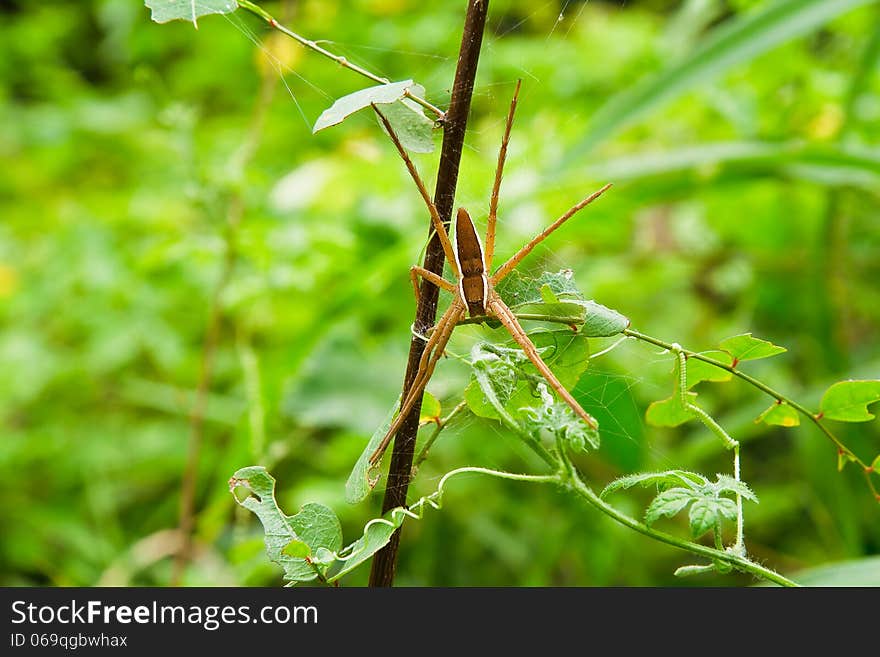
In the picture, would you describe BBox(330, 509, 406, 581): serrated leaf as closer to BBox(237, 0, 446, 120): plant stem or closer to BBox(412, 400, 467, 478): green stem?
BBox(412, 400, 467, 478): green stem

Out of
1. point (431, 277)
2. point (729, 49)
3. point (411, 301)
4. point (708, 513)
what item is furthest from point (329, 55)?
point (411, 301)

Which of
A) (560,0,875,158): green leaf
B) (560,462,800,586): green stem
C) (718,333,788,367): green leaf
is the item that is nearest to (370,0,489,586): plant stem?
(560,462,800,586): green stem

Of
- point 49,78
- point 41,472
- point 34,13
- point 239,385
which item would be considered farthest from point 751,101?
point 34,13

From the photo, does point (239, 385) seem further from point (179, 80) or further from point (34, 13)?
point (34, 13)

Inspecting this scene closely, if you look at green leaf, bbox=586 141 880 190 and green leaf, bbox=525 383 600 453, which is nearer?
green leaf, bbox=525 383 600 453

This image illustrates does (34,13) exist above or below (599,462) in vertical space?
above

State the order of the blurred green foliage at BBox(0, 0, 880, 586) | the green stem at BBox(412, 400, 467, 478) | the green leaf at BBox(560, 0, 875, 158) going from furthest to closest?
the blurred green foliage at BBox(0, 0, 880, 586) < the green leaf at BBox(560, 0, 875, 158) < the green stem at BBox(412, 400, 467, 478)

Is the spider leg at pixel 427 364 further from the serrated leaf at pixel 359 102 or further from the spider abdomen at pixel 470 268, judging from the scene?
the serrated leaf at pixel 359 102

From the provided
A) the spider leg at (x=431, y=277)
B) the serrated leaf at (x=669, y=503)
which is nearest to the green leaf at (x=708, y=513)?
the serrated leaf at (x=669, y=503)
